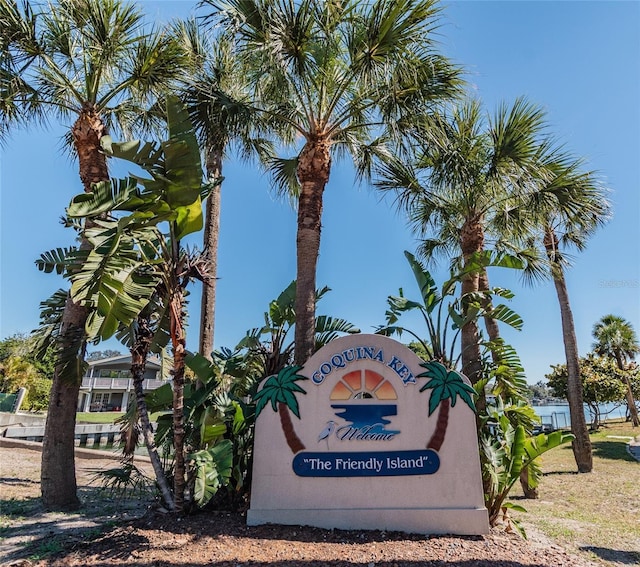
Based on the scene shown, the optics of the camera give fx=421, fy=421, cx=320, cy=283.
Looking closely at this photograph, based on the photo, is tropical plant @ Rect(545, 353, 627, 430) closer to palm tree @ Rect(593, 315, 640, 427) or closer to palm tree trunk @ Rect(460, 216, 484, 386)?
palm tree @ Rect(593, 315, 640, 427)

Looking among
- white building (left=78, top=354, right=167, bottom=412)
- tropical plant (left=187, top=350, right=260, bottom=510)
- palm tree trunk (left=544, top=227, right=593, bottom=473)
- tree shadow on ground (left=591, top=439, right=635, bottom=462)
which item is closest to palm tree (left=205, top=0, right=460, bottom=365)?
tropical plant (left=187, top=350, right=260, bottom=510)

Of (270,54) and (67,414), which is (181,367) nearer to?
(67,414)

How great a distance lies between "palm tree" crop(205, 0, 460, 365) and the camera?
266 inches

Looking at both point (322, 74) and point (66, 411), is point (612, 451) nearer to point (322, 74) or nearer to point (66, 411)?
point (322, 74)

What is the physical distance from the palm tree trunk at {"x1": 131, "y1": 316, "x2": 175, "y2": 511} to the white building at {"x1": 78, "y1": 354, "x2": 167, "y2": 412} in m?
32.5

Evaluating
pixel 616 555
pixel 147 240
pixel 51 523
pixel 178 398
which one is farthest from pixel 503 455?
pixel 51 523

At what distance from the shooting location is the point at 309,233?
7.67 metres

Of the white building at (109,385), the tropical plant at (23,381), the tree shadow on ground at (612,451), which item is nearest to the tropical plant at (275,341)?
the tree shadow on ground at (612,451)

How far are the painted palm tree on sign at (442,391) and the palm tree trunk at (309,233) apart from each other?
2036 millimetres

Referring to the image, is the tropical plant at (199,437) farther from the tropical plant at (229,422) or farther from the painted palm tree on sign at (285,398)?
the painted palm tree on sign at (285,398)

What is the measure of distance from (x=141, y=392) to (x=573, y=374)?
1381cm

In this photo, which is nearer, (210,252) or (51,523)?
(51,523)

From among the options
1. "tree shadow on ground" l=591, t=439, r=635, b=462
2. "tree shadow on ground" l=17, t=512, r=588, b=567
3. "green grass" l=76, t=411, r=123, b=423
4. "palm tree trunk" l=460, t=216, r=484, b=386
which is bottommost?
"tree shadow on ground" l=591, t=439, r=635, b=462

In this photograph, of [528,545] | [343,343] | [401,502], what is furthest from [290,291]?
[528,545]
